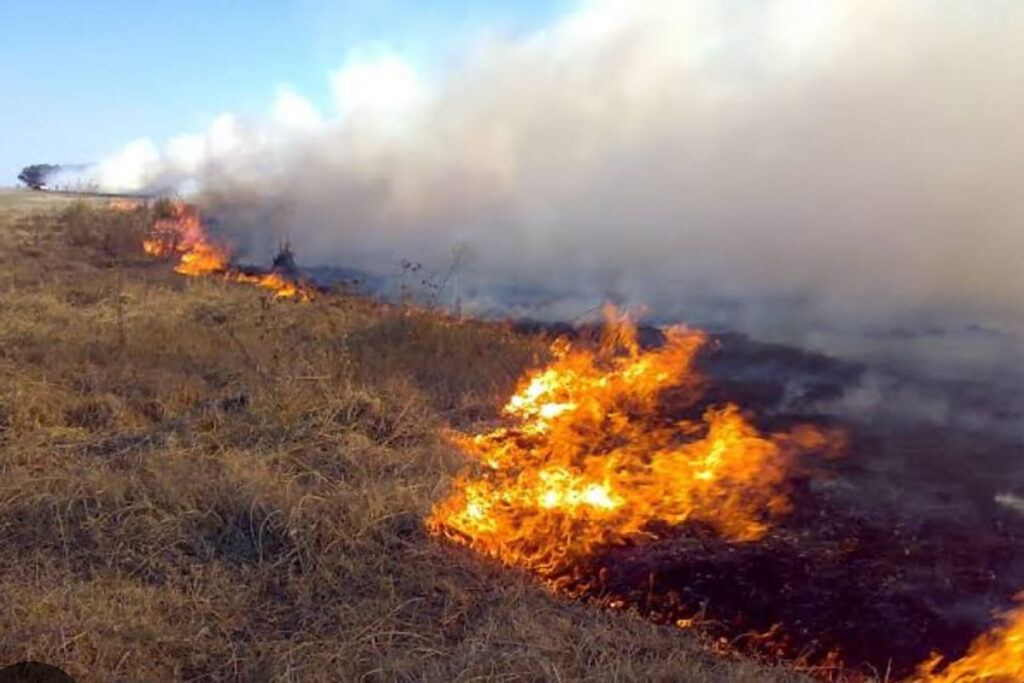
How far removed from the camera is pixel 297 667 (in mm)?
3896

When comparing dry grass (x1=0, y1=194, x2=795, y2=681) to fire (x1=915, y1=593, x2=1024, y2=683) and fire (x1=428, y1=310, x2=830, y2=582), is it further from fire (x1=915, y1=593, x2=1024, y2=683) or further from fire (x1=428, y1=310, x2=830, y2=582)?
fire (x1=915, y1=593, x2=1024, y2=683)

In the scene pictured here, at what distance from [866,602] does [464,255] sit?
9.89 meters

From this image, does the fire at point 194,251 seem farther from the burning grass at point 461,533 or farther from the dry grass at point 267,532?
the burning grass at point 461,533

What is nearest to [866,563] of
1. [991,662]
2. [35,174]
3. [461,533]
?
[991,662]

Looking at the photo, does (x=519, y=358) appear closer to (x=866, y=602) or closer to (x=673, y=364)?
(x=673, y=364)

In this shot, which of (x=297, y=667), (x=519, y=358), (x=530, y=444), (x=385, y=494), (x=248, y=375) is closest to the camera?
(x=297, y=667)

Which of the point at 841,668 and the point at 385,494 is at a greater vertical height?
the point at 385,494

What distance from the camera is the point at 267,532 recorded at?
199 inches

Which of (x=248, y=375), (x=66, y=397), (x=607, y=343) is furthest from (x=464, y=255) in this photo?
(x=66, y=397)

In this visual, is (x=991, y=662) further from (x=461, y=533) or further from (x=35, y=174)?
(x=35, y=174)

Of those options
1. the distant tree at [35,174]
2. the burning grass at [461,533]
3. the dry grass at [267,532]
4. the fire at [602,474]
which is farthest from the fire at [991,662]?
the distant tree at [35,174]

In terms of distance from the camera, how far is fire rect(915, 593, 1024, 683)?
13.4ft

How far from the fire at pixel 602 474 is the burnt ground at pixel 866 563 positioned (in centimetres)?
19

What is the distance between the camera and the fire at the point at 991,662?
13.4 feet
